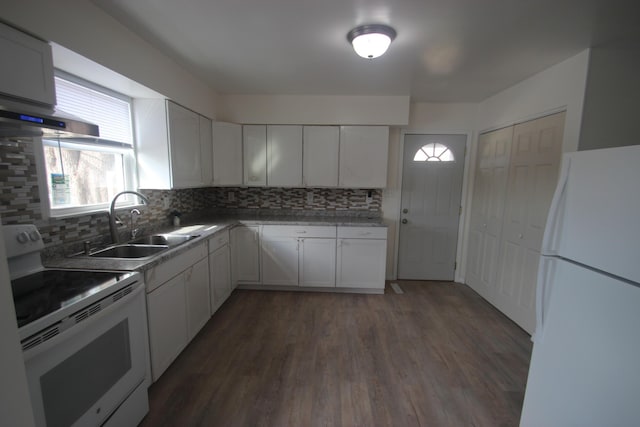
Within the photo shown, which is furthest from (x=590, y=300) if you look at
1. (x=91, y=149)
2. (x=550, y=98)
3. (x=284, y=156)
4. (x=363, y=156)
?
(x=91, y=149)

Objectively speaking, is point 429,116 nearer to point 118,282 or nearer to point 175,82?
point 175,82

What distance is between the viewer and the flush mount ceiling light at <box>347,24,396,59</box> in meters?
1.72

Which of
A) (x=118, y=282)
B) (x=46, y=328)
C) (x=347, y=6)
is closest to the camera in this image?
→ (x=46, y=328)

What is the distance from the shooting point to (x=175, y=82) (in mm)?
2381

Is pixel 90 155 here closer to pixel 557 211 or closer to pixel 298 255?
pixel 298 255

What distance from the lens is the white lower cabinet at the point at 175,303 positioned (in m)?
1.73

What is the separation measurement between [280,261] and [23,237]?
86.2 inches

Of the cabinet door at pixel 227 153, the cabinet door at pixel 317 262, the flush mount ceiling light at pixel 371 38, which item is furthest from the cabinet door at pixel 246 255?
the flush mount ceiling light at pixel 371 38

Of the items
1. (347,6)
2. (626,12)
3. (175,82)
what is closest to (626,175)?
(626,12)

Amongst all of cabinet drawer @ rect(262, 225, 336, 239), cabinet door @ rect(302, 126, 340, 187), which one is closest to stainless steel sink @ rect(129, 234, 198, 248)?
cabinet drawer @ rect(262, 225, 336, 239)

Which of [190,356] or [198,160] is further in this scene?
[198,160]

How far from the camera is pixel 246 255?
10.6 feet

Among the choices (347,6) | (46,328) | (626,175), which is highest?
(347,6)

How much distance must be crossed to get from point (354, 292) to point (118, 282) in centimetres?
256
